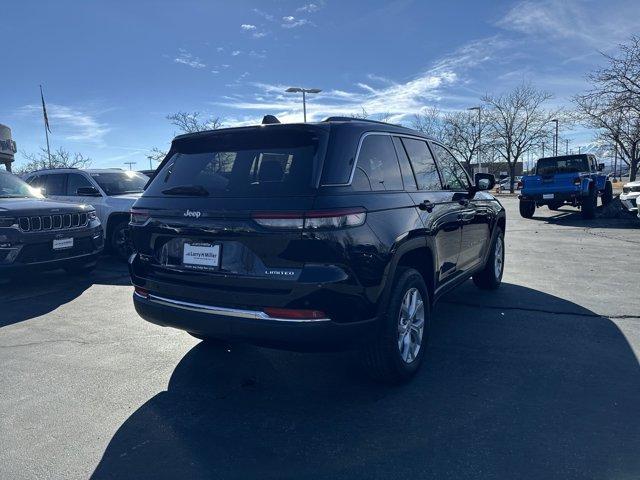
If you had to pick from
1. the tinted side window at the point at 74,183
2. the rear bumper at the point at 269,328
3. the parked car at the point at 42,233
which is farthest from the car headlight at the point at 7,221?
the rear bumper at the point at 269,328

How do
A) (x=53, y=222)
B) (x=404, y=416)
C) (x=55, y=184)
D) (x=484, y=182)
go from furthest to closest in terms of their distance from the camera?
(x=55, y=184) < (x=53, y=222) < (x=484, y=182) < (x=404, y=416)

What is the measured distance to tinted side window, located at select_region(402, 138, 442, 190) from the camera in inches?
151

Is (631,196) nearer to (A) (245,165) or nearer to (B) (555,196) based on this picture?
(B) (555,196)

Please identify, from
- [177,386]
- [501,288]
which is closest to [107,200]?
[177,386]

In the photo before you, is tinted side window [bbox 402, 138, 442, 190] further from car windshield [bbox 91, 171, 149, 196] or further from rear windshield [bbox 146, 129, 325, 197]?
car windshield [bbox 91, 171, 149, 196]

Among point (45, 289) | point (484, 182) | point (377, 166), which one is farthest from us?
point (45, 289)

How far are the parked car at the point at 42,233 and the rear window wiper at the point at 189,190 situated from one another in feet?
13.3

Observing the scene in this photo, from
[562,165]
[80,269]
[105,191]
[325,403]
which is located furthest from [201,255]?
[562,165]

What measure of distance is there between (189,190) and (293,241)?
913mm

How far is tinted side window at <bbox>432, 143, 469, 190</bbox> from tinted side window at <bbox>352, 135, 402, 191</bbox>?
102cm

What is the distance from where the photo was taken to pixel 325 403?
10.2 feet

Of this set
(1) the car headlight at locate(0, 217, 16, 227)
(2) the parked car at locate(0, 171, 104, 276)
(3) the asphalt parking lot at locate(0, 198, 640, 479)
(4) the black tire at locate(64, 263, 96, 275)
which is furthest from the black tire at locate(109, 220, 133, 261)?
(3) the asphalt parking lot at locate(0, 198, 640, 479)

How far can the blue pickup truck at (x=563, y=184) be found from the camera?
564 inches

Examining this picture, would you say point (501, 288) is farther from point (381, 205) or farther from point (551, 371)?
point (381, 205)
